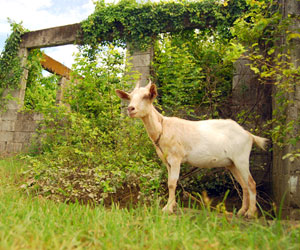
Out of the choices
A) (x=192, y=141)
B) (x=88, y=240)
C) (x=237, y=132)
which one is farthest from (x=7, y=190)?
(x=237, y=132)

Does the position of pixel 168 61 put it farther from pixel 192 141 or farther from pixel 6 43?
pixel 6 43

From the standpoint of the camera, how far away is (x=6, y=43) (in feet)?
33.4

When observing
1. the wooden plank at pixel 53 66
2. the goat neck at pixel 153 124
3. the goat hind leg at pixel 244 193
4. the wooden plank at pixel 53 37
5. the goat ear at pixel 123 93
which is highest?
the wooden plank at pixel 53 37

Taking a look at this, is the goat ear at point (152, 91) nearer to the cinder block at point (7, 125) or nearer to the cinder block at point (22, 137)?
the cinder block at point (22, 137)

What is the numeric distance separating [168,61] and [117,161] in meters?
3.36

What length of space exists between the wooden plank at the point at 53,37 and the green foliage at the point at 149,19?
476 millimetres

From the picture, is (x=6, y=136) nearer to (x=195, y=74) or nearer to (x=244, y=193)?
(x=195, y=74)

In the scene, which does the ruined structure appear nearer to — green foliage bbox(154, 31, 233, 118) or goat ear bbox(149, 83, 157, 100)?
green foliage bbox(154, 31, 233, 118)

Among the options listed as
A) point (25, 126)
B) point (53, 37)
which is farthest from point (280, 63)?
point (25, 126)

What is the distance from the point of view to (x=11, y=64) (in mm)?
10016

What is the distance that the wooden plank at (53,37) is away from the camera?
29.8 feet

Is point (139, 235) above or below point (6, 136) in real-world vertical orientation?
below

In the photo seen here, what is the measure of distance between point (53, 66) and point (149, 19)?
5626 mm

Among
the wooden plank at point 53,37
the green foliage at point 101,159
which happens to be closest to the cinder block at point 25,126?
the green foliage at point 101,159
